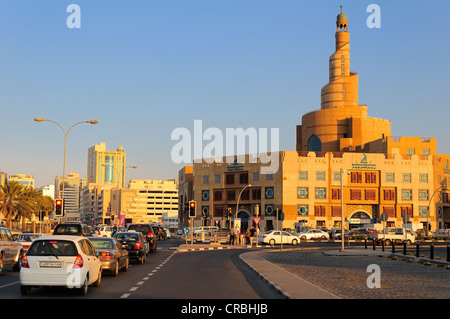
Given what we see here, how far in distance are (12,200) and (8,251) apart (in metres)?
67.2

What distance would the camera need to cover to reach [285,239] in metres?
57.2

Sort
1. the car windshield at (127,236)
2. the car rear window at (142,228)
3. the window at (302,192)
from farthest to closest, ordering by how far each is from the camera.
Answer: the window at (302,192), the car rear window at (142,228), the car windshield at (127,236)

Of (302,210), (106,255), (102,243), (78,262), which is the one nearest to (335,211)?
(302,210)

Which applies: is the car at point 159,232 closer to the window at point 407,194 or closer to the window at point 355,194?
the window at point 355,194

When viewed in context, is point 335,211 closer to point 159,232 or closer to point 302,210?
point 302,210

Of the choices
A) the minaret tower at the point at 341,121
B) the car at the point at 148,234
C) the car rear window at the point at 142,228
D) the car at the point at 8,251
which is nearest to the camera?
the car at the point at 8,251

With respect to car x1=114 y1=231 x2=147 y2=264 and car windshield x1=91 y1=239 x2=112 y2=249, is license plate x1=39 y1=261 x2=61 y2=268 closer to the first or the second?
car windshield x1=91 y1=239 x2=112 y2=249

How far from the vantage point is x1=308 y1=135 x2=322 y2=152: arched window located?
384 feet

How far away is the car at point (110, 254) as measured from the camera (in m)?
19.9

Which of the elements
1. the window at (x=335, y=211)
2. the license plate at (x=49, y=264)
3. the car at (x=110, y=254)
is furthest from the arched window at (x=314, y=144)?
the license plate at (x=49, y=264)

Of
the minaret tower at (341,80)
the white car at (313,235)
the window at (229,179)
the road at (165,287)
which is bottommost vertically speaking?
the white car at (313,235)

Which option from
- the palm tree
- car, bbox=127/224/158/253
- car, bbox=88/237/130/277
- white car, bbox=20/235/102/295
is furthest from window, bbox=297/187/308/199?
white car, bbox=20/235/102/295

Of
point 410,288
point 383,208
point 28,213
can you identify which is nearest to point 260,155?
point 383,208
